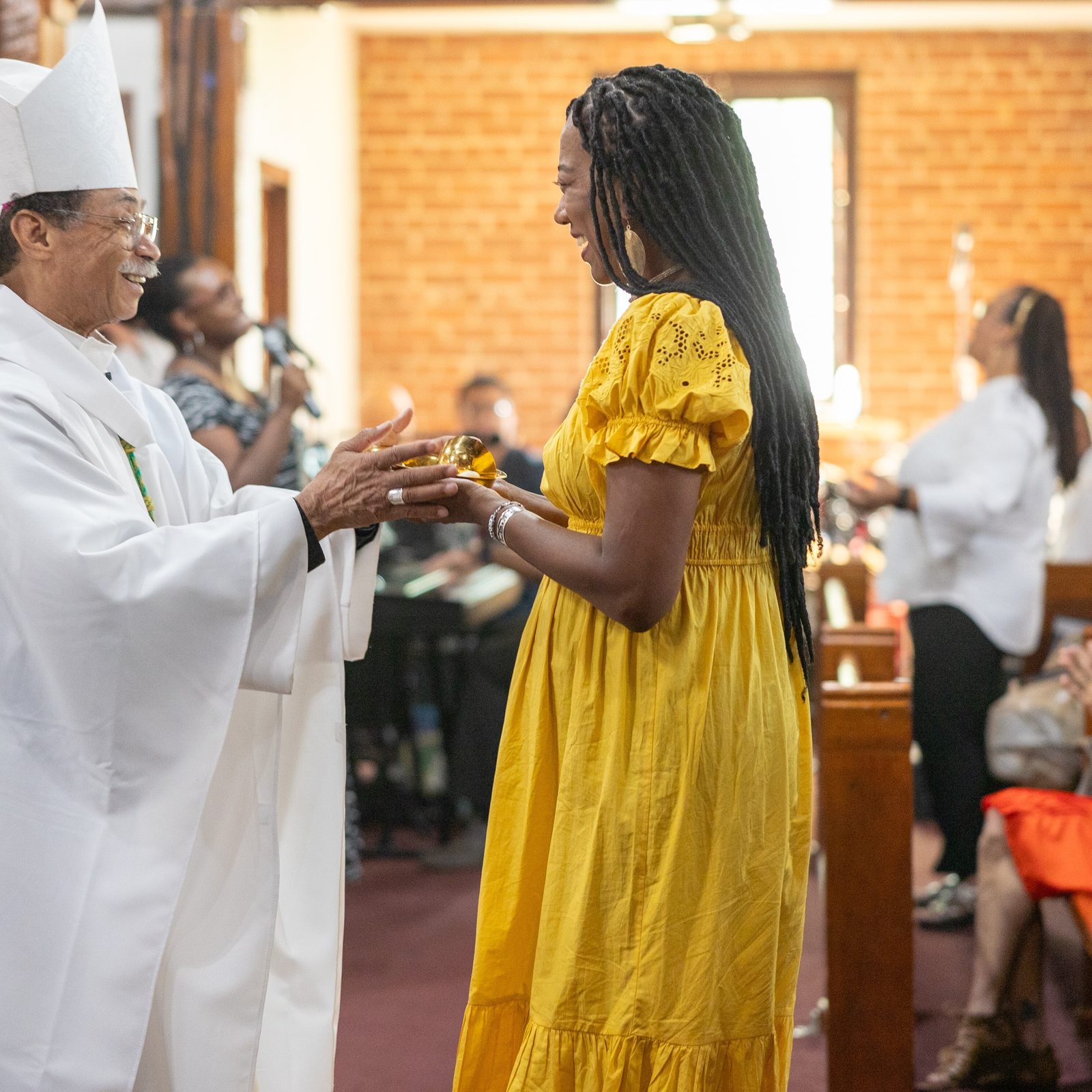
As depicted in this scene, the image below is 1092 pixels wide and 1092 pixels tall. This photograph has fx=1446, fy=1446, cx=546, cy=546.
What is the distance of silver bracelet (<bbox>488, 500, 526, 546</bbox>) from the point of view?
1.85 metres

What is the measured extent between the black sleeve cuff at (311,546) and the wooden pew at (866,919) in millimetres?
1017

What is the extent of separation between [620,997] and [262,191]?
20.3 ft

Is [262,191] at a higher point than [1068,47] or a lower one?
lower

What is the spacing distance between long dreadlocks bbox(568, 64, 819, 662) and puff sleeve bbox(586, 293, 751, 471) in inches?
1.9

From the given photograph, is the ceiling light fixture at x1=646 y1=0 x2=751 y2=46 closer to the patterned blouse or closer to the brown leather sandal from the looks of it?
the patterned blouse

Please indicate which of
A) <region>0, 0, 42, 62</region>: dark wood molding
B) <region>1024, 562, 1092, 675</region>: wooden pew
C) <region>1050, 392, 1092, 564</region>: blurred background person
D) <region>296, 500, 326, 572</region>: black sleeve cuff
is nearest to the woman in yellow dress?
<region>296, 500, 326, 572</region>: black sleeve cuff

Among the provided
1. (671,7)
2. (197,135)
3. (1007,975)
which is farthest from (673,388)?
(671,7)

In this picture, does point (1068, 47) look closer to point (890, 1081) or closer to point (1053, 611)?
point (1053, 611)

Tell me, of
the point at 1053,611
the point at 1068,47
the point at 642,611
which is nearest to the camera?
the point at 642,611

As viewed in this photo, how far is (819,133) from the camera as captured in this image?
905 cm

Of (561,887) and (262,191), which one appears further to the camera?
(262,191)

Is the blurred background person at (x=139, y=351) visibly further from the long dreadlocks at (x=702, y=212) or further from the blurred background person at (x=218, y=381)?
the long dreadlocks at (x=702, y=212)

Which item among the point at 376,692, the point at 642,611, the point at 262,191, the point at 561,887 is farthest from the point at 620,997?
the point at 262,191

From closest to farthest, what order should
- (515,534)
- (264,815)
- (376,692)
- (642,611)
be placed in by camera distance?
(642,611)
(515,534)
(264,815)
(376,692)
